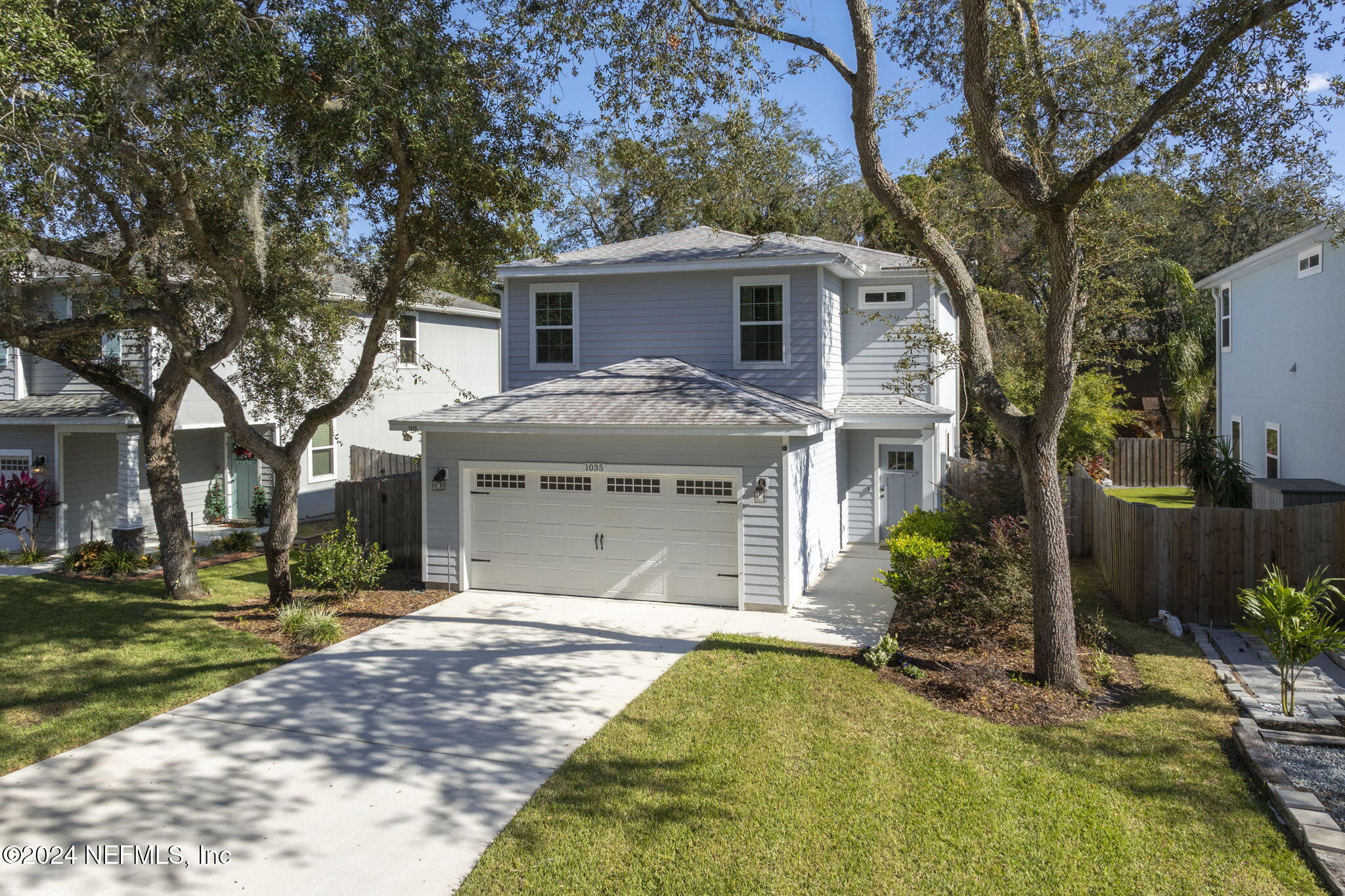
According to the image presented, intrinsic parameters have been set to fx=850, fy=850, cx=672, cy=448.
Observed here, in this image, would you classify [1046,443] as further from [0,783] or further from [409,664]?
[0,783]

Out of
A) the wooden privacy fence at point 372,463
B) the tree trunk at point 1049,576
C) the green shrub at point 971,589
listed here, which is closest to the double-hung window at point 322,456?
the wooden privacy fence at point 372,463

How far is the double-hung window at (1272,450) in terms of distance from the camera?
53.5 ft

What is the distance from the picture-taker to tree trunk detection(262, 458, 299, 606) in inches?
463

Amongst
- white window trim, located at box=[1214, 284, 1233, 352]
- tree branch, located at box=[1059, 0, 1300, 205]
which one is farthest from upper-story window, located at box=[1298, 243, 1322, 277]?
tree branch, located at box=[1059, 0, 1300, 205]

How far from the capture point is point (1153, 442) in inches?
986

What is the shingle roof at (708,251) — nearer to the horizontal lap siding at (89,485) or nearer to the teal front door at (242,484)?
the teal front door at (242,484)

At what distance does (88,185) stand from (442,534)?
21.2 feet

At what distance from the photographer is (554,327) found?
15.8 meters

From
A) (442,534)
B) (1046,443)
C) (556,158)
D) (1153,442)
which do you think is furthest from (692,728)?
(1153,442)

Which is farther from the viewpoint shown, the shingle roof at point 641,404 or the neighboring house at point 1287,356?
the neighboring house at point 1287,356

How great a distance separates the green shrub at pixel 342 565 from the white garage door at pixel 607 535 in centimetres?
144

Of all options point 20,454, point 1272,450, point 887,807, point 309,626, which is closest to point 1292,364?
point 1272,450

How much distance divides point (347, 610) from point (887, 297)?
11.0 m

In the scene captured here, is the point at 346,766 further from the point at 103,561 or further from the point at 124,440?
the point at 124,440
